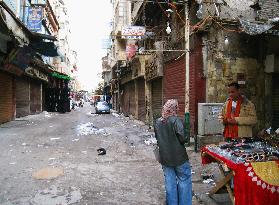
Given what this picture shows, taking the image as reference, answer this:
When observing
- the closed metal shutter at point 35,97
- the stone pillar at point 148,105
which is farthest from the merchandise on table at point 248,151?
the closed metal shutter at point 35,97

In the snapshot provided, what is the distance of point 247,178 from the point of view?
4434mm

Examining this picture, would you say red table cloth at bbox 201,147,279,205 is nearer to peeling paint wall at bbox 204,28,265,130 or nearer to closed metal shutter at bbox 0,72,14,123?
peeling paint wall at bbox 204,28,265,130

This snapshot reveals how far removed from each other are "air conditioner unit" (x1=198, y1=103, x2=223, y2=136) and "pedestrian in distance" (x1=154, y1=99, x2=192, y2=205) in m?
6.75

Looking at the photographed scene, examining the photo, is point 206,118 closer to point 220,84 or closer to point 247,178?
point 220,84

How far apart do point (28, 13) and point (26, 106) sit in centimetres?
794

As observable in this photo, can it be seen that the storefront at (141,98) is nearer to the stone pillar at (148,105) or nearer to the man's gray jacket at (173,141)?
the stone pillar at (148,105)

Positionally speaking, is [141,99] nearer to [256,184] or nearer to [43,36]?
[43,36]

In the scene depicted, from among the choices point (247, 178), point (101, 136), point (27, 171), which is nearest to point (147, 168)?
point (27, 171)

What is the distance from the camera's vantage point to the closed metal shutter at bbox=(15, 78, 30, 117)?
2461cm

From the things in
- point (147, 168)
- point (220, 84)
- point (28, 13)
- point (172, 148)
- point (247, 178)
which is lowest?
point (147, 168)

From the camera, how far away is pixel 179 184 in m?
5.07

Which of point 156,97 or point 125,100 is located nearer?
point 156,97

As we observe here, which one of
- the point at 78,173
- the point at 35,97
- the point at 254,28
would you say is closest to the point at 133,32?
the point at 254,28

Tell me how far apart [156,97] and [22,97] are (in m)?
11.5
